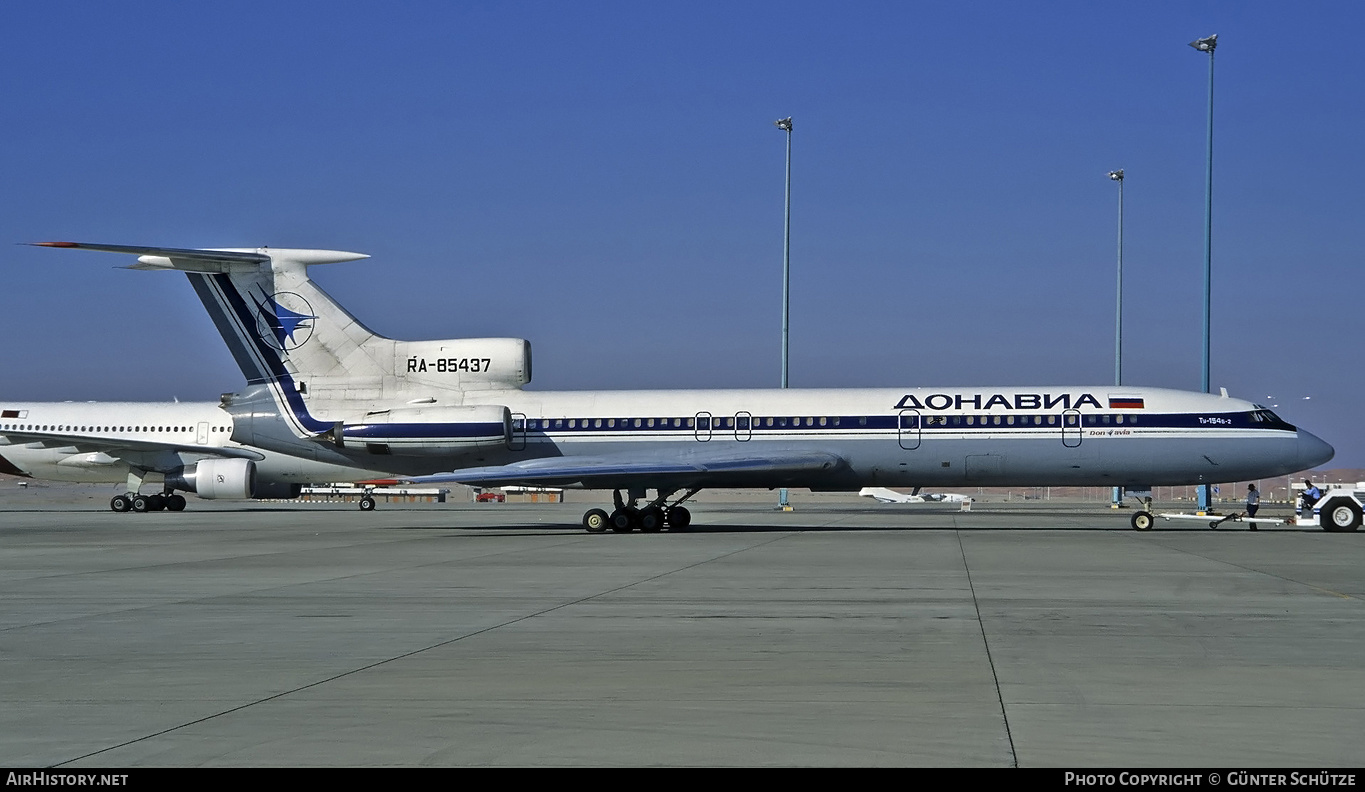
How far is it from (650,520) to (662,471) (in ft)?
6.20

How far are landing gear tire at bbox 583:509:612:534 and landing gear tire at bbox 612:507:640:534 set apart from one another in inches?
9.2

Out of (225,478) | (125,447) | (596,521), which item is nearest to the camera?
(596,521)

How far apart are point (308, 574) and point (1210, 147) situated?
38279 mm

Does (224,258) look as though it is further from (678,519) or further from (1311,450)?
(1311,450)

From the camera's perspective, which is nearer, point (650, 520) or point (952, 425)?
point (952, 425)

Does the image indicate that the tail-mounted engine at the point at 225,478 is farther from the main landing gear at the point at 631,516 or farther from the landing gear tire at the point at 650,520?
the landing gear tire at the point at 650,520

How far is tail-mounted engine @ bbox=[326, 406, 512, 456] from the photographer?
3152 cm

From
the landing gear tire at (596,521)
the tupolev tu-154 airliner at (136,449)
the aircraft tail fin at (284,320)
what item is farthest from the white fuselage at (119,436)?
the landing gear tire at (596,521)

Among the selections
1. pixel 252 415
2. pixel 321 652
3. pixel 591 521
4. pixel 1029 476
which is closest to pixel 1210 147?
pixel 1029 476

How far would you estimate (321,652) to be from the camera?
992 centimetres

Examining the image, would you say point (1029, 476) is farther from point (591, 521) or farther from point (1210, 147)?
point (1210, 147)

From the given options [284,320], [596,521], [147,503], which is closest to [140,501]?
[147,503]

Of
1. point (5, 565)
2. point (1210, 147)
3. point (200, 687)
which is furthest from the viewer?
point (1210, 147)

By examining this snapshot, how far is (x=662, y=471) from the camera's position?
30.2m
